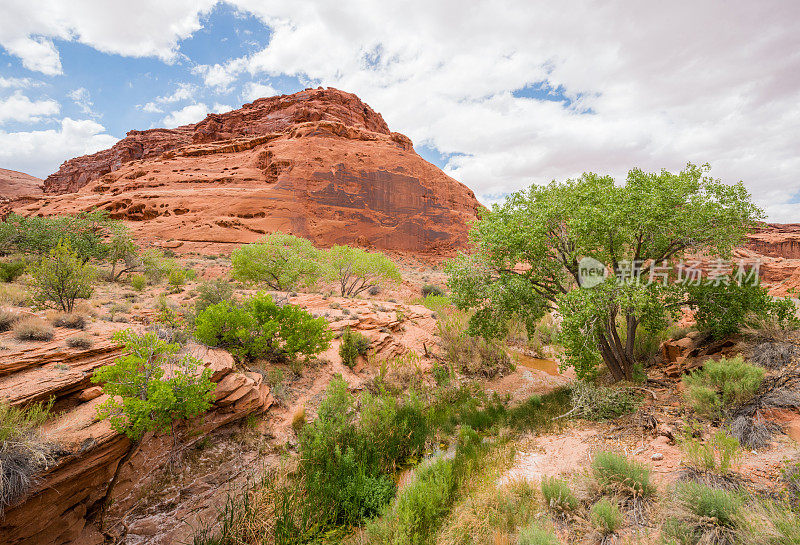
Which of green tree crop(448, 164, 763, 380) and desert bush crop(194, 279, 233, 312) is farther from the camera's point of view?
desert bush crop(194, 279, 233, 312)

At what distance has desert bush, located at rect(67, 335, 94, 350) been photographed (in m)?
5.44

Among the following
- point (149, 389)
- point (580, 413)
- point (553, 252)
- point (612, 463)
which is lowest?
point (580, 413)

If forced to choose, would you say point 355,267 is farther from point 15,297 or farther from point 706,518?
point 706,518

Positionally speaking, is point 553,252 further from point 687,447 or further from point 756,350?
point 687,447

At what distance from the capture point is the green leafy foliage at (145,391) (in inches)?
173

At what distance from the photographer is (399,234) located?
47.9 m

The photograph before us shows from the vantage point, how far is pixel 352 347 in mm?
9953

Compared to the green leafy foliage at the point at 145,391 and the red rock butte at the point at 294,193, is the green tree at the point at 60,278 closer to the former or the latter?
the green leafy foliage at the point at 145,391

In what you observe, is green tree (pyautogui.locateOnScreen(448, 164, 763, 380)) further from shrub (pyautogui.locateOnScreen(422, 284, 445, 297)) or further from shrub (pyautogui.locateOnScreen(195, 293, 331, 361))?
shrub (pyautogui.locateOnScreen(422, 284, 445, 297))

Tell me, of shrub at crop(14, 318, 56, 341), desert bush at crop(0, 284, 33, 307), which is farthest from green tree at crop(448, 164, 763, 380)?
desert bush at crop(0, 284, 33, 307)

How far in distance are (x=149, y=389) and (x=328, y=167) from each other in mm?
44029

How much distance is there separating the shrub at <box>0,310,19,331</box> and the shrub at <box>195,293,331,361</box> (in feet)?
9.42

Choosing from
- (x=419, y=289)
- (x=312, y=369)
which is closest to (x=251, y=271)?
(x=312, y=369)

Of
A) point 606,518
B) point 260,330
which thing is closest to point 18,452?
point 260,330
